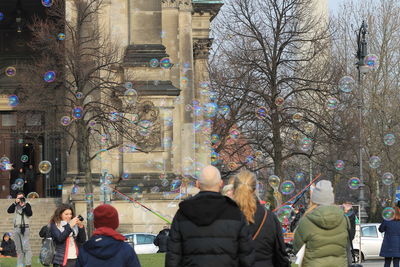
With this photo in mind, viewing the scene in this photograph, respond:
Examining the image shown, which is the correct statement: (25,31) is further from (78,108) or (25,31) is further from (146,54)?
(78,108)

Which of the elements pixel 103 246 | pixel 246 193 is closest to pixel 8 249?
pixel 246 193

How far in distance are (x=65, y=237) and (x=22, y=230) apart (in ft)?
31.0

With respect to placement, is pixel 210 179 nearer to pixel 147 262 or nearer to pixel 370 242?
pixel 147 262

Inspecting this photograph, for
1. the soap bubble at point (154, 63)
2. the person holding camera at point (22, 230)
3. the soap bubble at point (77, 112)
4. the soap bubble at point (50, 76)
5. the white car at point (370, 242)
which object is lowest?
the white car at point (370, 242)

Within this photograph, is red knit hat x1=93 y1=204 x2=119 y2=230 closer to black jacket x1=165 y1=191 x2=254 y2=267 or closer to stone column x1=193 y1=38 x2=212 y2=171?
black jacket x1=165 y1=191 x2=254 y2=267

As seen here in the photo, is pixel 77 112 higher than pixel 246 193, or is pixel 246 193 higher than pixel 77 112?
pixel 77 112

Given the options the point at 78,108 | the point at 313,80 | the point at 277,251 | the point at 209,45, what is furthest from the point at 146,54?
the point at 277,251

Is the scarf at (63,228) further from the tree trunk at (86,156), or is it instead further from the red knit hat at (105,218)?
the tree trunk at (86,156)

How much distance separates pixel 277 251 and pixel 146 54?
90.6 feet

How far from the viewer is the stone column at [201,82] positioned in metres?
51.7

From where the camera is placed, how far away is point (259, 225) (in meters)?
11.0

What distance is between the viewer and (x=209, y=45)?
5288 centimetres

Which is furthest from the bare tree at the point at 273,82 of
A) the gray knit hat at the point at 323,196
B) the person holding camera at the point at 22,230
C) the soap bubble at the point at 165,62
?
the gray knit hat at the point at 323,196

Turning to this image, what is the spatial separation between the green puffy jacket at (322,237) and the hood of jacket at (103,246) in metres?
2.75
